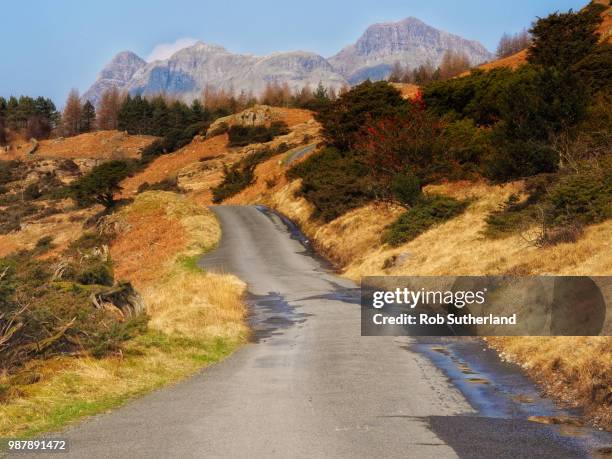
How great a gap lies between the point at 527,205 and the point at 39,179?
75.2 m

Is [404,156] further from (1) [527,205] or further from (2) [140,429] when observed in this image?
(2) [140,429]

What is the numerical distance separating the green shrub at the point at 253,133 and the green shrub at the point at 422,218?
192ft

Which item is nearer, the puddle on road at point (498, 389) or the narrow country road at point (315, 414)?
the narrow country road at point (315, 414)

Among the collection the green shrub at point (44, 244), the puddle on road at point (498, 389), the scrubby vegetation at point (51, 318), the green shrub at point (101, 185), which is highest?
the green shrub at point (101, 185)

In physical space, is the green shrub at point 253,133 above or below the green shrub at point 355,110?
above

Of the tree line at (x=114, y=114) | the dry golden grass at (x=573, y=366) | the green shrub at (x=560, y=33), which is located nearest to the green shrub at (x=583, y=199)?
the dry golden grass at (x=573, y=366)

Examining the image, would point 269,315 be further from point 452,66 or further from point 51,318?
point 452,66

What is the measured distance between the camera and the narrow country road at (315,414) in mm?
8141

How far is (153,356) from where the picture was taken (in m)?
14.1

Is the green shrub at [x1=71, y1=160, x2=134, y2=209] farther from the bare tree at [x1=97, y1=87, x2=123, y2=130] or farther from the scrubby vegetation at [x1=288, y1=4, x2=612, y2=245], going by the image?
the bare tree at [x1=97, y1=87, x2=123, y2=130]

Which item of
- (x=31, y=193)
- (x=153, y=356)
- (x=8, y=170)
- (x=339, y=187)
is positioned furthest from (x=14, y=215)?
(x=153, y=356)

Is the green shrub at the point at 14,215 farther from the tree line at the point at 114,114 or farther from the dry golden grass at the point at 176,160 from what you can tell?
the tree line at the point at 114,114

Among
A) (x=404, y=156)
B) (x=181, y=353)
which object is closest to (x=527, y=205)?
(x=404, y=156)

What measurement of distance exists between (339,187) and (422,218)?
11.8 metres
